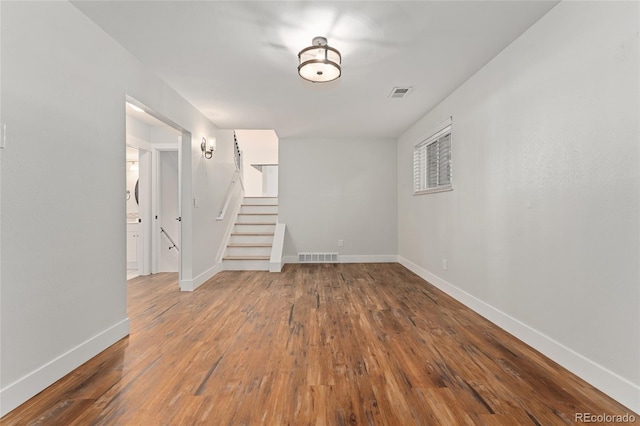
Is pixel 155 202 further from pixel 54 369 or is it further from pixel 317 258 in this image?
pixel 54 369

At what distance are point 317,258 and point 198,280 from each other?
7.89 ft

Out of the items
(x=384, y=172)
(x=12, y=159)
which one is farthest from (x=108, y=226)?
(x=384, y=172)

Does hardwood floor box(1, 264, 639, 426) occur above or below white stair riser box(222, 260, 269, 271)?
below

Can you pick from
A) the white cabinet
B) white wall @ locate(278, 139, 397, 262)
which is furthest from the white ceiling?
the white cabinet

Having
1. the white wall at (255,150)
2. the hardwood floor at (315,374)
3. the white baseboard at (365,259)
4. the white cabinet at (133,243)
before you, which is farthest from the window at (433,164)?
the white wall at (255,150)

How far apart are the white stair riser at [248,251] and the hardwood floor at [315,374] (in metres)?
2.21

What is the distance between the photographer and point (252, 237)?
5734 mm

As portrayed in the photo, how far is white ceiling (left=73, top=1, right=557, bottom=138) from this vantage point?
2041 mm

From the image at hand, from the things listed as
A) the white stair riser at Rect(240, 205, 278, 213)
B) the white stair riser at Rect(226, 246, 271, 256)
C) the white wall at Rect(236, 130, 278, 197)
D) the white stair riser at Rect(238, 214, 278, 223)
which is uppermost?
the white wall at Rect(236, 130, 278, 197)

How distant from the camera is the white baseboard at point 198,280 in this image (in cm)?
392

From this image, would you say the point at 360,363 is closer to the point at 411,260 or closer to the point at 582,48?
the point at 582,48

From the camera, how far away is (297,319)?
9.36 feet

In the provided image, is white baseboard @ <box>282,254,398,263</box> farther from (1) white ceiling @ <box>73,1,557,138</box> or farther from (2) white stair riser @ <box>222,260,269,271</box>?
(1) white ceiling @ <box>73,1,557,138</box>

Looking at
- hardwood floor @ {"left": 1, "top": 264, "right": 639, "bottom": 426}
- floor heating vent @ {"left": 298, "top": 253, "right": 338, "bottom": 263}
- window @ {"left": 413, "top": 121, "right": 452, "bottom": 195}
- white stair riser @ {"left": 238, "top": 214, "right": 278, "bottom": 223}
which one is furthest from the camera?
white stair riser @ {"left": 238, "top": 214, "right": 278, "bottom": 223}
